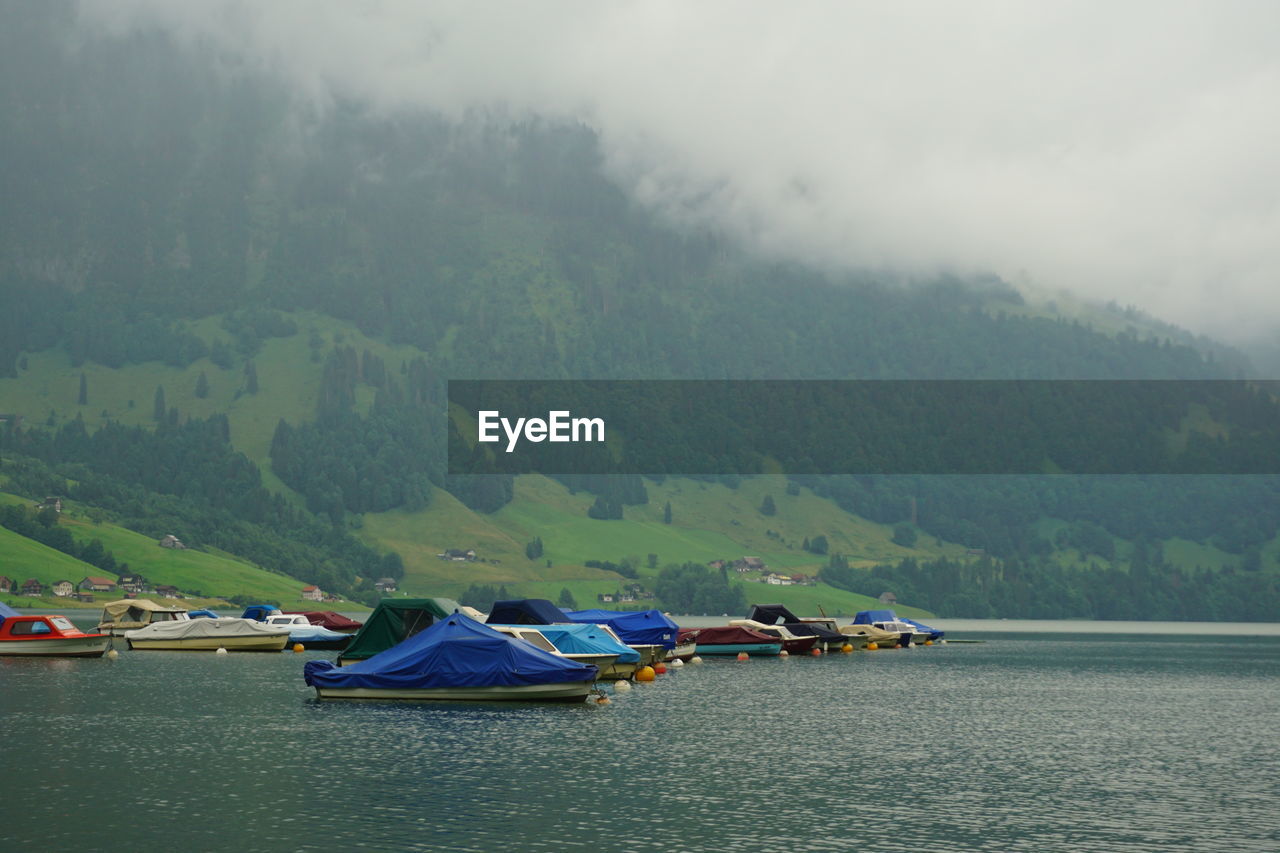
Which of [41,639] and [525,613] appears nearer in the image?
[525,613]

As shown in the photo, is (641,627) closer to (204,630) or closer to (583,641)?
(583,641)

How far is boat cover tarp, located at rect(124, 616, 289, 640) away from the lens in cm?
15788

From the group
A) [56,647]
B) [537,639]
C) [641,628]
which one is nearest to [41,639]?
[56,647]

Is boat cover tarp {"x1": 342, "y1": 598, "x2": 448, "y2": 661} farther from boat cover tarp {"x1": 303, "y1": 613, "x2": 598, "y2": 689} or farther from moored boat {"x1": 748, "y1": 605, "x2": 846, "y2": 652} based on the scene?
moored boat {"x1": 748, "y1": 605, "x2": 846, "y2": 652}

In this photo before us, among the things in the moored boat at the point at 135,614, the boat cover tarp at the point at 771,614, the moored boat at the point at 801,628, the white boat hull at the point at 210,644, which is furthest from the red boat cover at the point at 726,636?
the moored boat at the point at 135,614

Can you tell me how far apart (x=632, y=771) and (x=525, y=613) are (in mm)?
66422

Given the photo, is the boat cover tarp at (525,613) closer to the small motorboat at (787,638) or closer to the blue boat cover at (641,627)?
the blue boat cover at (641,627)

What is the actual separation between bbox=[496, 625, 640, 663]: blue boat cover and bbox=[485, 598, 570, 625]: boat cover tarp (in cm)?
1025

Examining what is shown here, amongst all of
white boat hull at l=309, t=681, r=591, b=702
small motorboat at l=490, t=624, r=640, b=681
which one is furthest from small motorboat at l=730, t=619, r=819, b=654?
white boat hull at l=309, t=681, r=591, b=702

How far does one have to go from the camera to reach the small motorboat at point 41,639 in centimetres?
13100

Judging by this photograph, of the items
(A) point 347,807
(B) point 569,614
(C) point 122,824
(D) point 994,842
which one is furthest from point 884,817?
(B) point 569,614

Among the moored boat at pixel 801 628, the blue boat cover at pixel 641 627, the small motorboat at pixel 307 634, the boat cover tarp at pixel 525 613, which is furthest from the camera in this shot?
the moored boat at pixel 801 628

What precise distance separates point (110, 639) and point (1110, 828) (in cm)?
11670

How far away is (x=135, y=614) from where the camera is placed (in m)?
192
